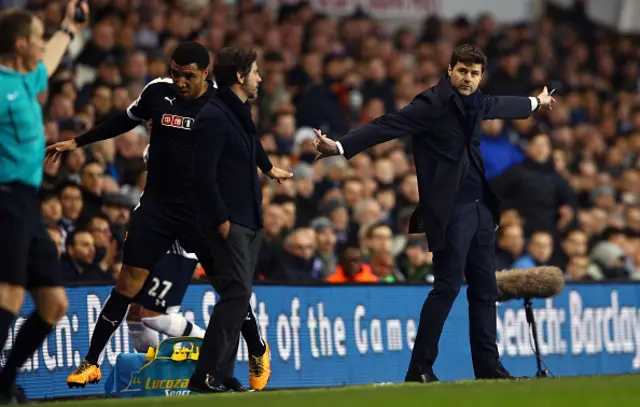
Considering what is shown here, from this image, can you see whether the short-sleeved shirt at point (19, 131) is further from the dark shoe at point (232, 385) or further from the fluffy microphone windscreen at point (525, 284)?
the fluffy microphone windscreen at point (525, 284)


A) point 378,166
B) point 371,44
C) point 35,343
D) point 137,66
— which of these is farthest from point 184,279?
point 371,44

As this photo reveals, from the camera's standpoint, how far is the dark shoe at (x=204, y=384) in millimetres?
9664

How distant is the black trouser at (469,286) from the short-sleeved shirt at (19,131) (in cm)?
345

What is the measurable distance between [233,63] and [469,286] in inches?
104

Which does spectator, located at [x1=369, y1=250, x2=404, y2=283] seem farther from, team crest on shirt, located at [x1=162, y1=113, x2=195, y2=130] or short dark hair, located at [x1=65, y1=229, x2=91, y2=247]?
team crest on shirt, located at [x1=162, y1=113, x2=195, y2=130]

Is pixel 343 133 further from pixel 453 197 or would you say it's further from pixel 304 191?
pixel 453 197

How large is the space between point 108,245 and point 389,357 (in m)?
2.85

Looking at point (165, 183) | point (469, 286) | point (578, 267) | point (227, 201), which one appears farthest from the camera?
point (578, 267)

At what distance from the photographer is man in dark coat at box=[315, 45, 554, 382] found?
10.9 meters

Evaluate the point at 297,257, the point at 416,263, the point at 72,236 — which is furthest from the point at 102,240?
the point at 416,263

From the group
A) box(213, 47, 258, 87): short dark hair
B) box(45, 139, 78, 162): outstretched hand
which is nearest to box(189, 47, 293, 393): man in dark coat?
box(213, 47, 258, 87): short dark hair

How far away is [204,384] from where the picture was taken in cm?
967

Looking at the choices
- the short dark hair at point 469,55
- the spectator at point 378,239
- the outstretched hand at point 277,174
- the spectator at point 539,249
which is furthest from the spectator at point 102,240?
the spectator at point 539,249

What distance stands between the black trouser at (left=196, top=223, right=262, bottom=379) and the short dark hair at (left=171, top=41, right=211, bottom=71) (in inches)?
52.2
